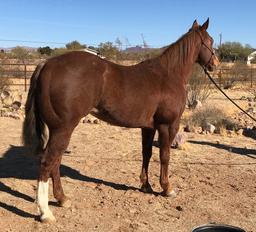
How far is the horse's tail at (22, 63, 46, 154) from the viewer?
5300 millimetres

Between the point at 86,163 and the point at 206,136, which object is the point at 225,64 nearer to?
the point at 206,136

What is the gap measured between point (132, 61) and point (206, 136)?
585 inches

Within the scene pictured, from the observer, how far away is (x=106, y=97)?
219 inches

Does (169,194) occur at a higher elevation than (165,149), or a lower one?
lower

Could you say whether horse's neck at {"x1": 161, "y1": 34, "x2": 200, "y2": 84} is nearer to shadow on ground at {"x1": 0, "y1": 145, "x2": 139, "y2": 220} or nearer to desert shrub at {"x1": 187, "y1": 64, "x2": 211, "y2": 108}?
shadow on ground at {"x1": 0, "y1": 145, "x2": 139, "y2": 220}

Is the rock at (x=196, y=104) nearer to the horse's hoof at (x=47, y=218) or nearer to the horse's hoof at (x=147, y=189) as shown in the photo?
the horse's hoof at (x=147, y=189)

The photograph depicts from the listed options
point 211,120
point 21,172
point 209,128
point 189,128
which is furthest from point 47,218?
point 211,120

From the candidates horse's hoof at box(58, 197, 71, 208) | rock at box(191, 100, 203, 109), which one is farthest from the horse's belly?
rock at box(191, 100, 203, 109)

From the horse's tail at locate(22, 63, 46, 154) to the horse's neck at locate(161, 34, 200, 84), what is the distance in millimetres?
2103

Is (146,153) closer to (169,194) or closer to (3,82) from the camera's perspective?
(169,194)

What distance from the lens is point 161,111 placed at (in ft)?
20.1

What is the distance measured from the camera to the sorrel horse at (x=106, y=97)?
514cm

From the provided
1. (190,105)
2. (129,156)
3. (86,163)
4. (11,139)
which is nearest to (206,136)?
(129,156)

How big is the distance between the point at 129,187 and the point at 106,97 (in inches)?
74.8
